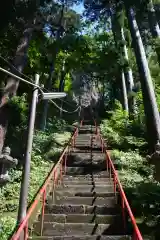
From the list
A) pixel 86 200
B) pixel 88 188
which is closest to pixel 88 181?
pixel 88 188

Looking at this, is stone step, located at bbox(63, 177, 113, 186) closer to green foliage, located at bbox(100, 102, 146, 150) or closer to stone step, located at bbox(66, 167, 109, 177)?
stone step, located at bbox(66, 167, 109, 177)

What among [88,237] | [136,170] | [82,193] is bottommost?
[88,237]

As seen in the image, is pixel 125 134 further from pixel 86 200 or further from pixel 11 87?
pixel 86 200

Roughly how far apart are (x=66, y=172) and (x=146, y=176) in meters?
Result: 2.93

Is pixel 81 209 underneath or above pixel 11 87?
underneath

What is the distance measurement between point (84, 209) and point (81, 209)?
0.08m

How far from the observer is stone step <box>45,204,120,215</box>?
26.1ft

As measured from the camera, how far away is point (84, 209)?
26.2 feet

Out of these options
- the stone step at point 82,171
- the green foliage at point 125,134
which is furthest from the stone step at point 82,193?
the green foliage at point 125,134

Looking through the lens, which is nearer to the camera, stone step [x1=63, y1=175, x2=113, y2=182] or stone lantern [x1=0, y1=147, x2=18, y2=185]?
stone lantern [x1=0, y1=147, x2=18, y2=185]

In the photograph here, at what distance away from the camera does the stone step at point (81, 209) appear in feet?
26.1

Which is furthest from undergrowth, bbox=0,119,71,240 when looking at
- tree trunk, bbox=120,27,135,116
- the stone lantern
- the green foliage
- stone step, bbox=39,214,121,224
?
tree trunk, bbox=120,27,135,116

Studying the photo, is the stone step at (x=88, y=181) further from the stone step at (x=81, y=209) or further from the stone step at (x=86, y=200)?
the stone step at (x=81, y=209)

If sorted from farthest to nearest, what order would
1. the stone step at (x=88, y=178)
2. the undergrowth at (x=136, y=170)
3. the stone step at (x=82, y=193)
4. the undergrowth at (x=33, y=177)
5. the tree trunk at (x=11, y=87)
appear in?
the tree trunk at (x=11, y=87)
the stone step at (x=88, y=178)
the stone step at (x=82, y=193)
the undergrowth at (x=33, y=177)
the undergrowth at (x=136, y=170)
